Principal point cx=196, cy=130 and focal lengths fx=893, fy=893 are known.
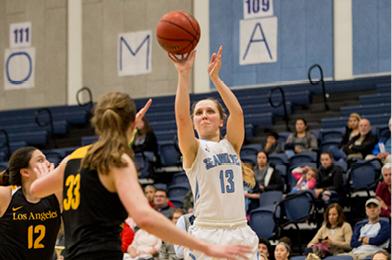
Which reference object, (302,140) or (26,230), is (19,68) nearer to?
(302,140)

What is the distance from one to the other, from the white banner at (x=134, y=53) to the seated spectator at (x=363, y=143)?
22.4 feet

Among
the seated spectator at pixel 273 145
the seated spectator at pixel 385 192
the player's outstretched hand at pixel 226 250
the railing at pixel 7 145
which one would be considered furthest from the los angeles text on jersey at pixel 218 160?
the railing at pixel 7 145

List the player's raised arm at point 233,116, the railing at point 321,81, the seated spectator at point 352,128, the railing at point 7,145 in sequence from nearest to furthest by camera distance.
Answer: the player's raised arm at point 233,116 < the seated spectator at point 352,128 < the railing at point 321,81 < the railing at point 7,145

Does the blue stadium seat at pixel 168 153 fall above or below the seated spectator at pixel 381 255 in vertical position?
above

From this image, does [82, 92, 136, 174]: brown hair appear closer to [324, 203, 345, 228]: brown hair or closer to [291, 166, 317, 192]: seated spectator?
[324, 203, 345, 228]: brown hair

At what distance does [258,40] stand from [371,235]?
7.72 metres

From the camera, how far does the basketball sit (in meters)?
6.05

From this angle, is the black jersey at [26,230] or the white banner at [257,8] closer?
the black jersey at [26,230]

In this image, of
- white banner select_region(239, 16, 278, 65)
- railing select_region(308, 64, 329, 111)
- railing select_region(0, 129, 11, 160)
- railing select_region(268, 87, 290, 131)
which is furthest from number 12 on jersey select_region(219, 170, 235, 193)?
white banner select_region(239, 16, 278, 65)

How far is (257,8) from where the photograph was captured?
56.9 feet

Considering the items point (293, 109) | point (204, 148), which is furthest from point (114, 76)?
point (204, 148)

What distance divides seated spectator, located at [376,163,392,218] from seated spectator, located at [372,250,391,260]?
128 centimetres

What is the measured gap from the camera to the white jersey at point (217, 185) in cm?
608

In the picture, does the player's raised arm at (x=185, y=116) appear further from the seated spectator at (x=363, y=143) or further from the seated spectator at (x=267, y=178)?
the seated spectator at (x=363, y=143)
